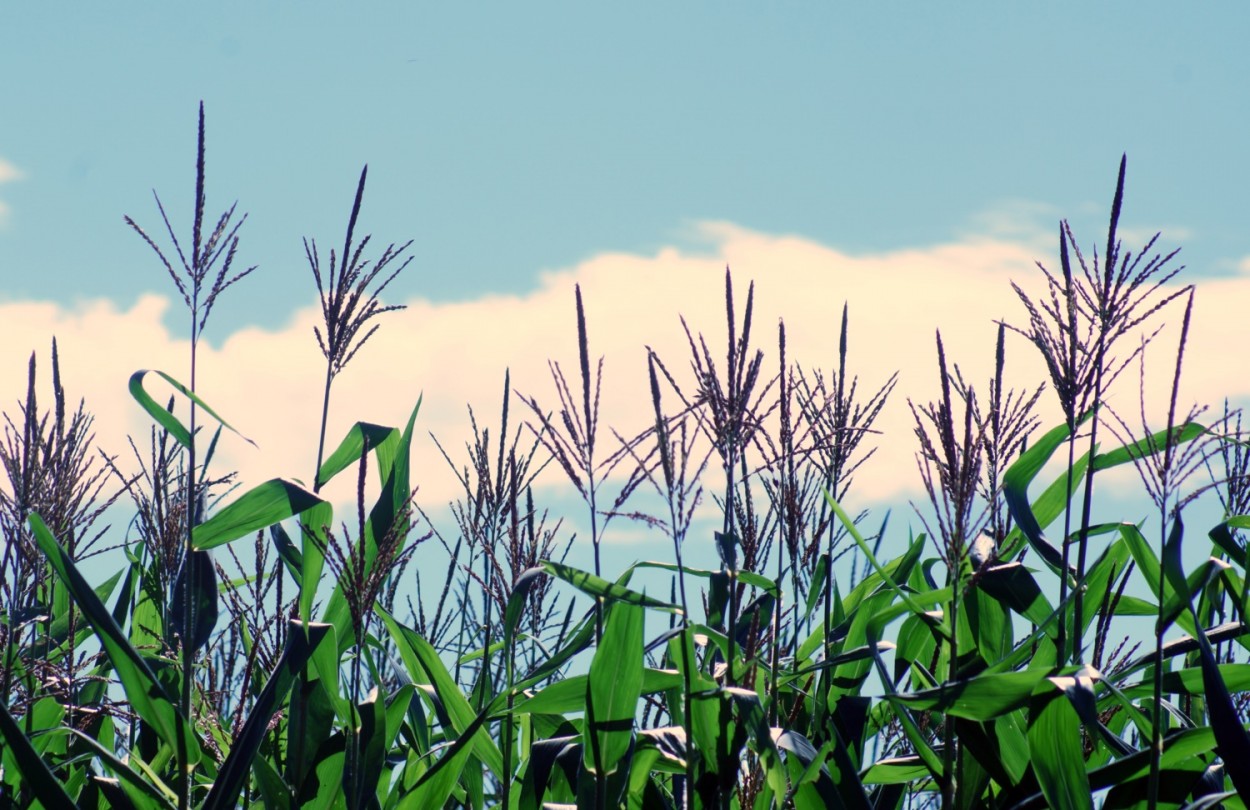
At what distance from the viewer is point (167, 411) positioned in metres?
2.41

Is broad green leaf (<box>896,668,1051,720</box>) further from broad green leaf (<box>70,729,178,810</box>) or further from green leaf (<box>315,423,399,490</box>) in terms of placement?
broad green leaf (<box>70,729,178,810</box>)

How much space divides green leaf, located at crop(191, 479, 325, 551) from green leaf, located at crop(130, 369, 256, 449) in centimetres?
12

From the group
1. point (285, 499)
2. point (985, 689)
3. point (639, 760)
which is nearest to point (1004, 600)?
point (985, 689)

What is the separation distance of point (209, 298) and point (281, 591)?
25.5 inches

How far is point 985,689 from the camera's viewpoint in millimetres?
2059

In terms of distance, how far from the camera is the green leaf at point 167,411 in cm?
224

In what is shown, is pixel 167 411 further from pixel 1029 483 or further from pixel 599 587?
pixel 1029 483

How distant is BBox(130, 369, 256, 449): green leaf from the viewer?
2244mm

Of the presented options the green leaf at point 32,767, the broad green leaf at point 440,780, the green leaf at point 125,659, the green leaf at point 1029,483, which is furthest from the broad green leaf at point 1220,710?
the green leaf at point 32,767

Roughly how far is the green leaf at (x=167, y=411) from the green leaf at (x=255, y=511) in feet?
0.38

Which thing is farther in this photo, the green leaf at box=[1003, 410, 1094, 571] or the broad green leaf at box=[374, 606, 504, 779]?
the green leaf at box=[1003, 410, 1094, 571]

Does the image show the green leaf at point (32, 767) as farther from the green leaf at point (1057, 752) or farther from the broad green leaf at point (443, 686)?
the green leaf at point (1057, 752)

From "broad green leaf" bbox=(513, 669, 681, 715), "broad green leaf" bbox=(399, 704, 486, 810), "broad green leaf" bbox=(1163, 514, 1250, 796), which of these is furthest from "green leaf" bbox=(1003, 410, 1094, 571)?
"broad green leaf" bbox=(399, 704, 486, 810)

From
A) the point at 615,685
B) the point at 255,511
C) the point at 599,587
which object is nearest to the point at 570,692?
the point at 615,685
